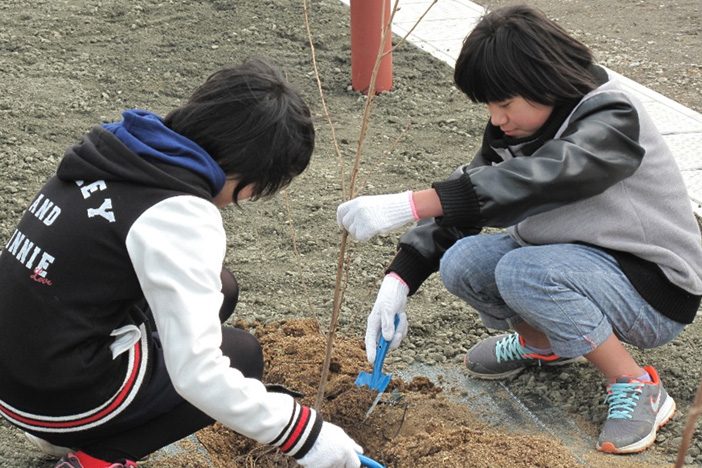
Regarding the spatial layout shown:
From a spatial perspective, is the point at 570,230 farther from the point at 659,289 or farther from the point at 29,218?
the point at 29,218

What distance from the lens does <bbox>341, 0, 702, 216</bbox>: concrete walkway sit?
4.36 m

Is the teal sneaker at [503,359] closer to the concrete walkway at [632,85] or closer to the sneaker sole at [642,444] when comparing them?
the sneaker sole at [642,444]

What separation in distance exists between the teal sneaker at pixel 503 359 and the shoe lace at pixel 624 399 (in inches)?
11.9

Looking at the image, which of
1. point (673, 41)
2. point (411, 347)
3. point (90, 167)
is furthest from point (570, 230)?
point (673, 41)

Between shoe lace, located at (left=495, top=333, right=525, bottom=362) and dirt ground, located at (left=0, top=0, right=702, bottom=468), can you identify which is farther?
shoe lace, located at (left=495, top=333, right=525, bottom=362)

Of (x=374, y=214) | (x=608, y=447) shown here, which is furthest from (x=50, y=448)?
(x=608, y=447)

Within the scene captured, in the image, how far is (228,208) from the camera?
4.05 meters

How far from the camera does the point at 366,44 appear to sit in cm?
529

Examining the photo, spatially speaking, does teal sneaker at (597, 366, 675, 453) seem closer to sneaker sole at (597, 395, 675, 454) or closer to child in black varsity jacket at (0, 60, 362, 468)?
sneaker sole at (597, 395, 675, 454)

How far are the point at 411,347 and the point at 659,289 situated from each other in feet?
2.92

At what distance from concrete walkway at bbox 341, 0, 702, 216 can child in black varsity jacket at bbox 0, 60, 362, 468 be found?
1.86 m

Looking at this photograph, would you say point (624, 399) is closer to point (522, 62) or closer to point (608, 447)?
point (608, 447)

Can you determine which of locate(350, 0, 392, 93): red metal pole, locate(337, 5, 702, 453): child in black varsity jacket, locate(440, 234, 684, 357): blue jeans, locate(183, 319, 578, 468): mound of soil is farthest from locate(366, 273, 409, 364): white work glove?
locate(350, 0, 392, 93): red metal pole

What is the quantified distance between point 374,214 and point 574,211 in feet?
1.98
